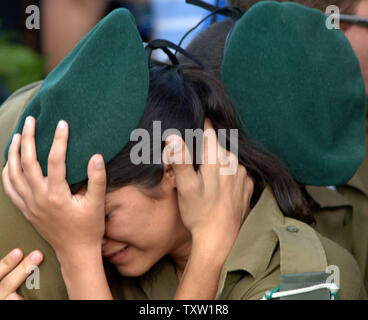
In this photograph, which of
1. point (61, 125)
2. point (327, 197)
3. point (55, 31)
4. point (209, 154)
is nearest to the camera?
point (61, 125)

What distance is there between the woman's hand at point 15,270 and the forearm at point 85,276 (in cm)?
10

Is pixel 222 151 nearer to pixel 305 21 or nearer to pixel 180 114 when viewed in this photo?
pixel 180 114

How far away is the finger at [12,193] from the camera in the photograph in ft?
6.23

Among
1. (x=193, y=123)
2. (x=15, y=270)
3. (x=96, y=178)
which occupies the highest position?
(x=193, y=123)

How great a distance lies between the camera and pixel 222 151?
6.53 ft

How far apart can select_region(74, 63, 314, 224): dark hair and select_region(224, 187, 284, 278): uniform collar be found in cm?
6

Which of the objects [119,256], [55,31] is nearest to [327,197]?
[119,256]

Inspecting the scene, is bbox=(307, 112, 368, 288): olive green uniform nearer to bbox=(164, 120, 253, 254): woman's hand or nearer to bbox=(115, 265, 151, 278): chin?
bbox=(164, 120, 253, 254): woman's hand

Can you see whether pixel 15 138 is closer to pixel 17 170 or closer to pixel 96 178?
pixel 17 170

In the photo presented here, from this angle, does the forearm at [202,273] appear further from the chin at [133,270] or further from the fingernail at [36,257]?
the fingernail at [36,257]

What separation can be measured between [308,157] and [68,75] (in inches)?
32.8

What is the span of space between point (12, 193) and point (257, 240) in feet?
2.61

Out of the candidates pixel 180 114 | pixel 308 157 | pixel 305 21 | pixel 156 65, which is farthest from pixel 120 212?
pixel 305 21

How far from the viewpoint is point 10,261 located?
191 centimetres
